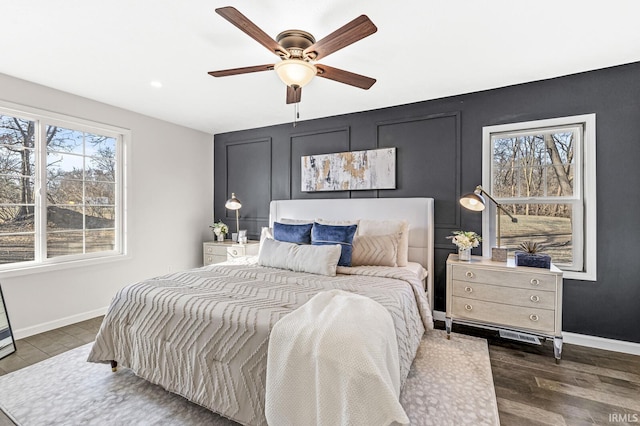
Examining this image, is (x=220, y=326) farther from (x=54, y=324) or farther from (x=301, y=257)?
(x=54, y=324)

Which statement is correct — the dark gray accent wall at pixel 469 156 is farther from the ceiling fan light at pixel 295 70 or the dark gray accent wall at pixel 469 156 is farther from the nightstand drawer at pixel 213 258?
the ceiling fan light at pixel 295 70

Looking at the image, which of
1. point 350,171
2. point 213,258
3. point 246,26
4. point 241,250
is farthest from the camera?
point 213,258

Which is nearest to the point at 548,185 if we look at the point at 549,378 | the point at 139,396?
the point at 549,378

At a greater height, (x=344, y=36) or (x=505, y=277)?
(x=344, y=36)

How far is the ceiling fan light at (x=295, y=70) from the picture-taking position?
1.98 metres

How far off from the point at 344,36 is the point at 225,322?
177 centimetres

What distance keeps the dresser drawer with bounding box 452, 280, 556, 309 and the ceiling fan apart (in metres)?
2.04

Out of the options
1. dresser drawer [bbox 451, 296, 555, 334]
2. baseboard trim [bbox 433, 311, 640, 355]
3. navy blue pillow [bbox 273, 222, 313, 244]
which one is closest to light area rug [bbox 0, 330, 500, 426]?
dresser drawer [bbox 451, 296, 555, 334]

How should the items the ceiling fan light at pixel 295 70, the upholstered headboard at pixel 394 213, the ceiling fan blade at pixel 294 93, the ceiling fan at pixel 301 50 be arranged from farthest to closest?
the upholstered headboard at pixel 394 213
the ceiling fan blade at pixel 294 93
the ceiling fan light at pixel 295 70
the ceiling fan at pixel 301 50

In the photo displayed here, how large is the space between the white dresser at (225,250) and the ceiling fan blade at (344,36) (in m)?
2.94

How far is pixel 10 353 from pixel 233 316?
2206 mm

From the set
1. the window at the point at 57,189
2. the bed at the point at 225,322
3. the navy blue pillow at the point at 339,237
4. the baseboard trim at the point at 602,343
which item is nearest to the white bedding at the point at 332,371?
the bed at the point at 225,322

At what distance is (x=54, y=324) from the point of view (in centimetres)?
322

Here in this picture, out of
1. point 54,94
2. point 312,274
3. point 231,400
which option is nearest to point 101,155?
point 54,94
